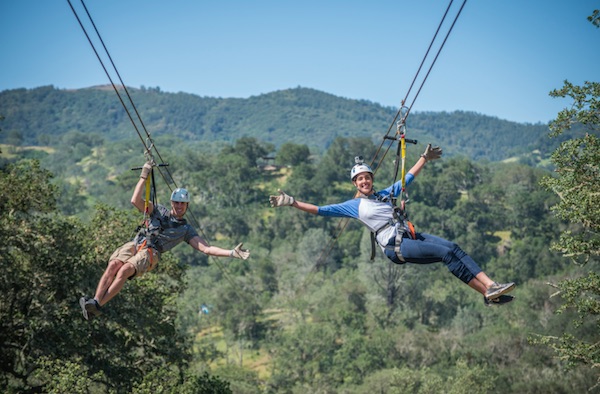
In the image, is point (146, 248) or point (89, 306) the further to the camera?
point (146, 248)

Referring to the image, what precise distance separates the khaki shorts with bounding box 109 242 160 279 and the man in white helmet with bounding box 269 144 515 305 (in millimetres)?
2267

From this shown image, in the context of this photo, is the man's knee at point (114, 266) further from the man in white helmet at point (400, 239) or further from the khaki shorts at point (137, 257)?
the man in white helmet at point (400, 239)

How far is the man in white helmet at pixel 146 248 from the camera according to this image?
880cm

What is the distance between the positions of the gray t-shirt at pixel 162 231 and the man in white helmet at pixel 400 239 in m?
2.06

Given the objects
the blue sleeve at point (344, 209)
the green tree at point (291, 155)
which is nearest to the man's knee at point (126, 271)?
the blue sleeve at point (344, 209)

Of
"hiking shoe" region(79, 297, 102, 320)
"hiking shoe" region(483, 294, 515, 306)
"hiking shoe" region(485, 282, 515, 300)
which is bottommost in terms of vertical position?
"hiking shoe" region(79, 297, 102, 320)

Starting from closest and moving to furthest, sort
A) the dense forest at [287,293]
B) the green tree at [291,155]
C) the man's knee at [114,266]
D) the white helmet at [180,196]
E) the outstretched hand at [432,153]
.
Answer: the man's knee at [114,266] < the outstretched hand at [432,153] < the white helmet at [180,196] < the dense forest at [287,293] < the green tree at [291,155]

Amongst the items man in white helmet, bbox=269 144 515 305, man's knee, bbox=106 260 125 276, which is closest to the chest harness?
man in white helmet, bbox=269 144 515 305

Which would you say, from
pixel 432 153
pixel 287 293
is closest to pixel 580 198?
pixel 432 153

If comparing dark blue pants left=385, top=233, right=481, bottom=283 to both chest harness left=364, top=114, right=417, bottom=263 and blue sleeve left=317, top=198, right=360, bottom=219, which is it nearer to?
chest harness left=364, top=114, right=417, bottom=263

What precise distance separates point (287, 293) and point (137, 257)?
214ft

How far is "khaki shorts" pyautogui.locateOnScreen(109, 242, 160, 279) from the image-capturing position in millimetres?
9070

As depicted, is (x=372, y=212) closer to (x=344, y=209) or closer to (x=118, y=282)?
(x=344, y=209)

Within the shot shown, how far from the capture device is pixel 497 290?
7.25 m
